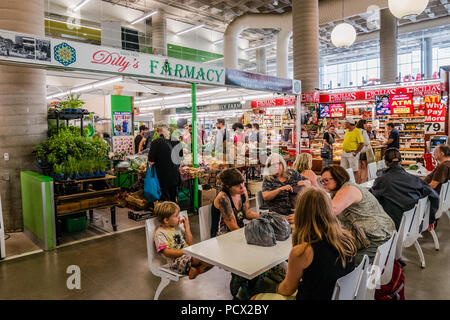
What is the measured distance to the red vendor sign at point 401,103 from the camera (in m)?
10.7

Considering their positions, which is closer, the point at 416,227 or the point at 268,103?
the point at 416,227

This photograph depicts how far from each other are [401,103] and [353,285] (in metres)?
10.7

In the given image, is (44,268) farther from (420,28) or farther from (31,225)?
(420,28)

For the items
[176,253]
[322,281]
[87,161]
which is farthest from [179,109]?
[322,281]

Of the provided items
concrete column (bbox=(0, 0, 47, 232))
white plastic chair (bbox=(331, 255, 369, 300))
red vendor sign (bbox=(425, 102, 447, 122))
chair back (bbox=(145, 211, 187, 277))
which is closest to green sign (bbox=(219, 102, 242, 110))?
red vendor sign (bbox=(425, 102, 447, 122))

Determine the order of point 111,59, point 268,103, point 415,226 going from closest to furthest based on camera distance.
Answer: point 415,226
point 111,59
point 268,103

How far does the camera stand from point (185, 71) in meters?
5.77

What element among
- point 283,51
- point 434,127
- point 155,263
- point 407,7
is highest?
point 283,51

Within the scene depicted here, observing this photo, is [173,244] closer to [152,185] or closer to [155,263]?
[155,263]

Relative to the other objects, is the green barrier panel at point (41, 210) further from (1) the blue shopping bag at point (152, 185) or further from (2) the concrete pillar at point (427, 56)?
(2) the concrete pillar at point (427, 56)

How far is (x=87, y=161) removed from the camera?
194 inches

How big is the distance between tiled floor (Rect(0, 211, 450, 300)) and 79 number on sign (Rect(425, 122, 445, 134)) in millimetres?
6590

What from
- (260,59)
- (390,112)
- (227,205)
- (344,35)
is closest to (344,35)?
(344,35)

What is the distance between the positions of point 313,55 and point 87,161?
7.63 meters
